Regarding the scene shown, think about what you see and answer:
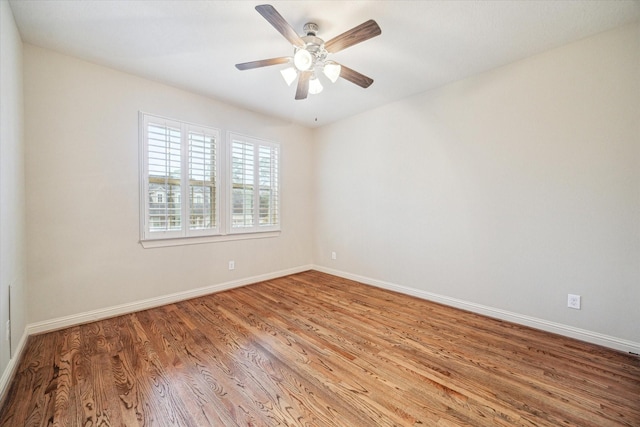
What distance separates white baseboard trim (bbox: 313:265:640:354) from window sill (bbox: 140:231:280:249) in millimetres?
1893

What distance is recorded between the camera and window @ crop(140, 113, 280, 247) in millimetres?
3037

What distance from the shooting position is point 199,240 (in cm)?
345

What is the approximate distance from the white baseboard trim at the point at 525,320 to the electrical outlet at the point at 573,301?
0.20 metres

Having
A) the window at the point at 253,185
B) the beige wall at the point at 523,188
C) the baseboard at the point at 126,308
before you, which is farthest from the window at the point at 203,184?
the beige wall at the point at 523,188

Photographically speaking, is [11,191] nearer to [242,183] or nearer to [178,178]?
[178,178]

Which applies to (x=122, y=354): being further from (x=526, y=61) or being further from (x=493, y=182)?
(x=526, y=61)

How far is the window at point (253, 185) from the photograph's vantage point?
150 inches

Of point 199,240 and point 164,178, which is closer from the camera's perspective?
point 164,178

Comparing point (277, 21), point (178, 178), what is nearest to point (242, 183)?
point (178, 178)

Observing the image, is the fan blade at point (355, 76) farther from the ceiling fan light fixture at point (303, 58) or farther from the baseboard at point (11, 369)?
the baseboard at point (11, 369)

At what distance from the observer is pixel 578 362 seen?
2.00 meters

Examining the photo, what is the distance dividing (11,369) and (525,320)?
4.35 m

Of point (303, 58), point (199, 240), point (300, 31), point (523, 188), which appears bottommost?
point (199, 240)

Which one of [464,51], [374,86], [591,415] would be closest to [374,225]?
[374,86]
